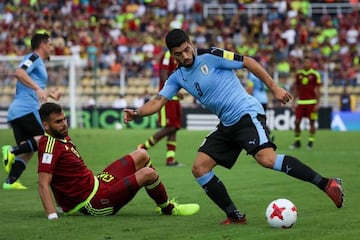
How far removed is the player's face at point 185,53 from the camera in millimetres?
9086

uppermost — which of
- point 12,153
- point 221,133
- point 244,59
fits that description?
point 244,59

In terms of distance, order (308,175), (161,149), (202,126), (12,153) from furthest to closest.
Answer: (202,126), (161,149), (12,153), (308,175)

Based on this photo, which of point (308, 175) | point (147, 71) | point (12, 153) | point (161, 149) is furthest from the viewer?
point (147, 71)

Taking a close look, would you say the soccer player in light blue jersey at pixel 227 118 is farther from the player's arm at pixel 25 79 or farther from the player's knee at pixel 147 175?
the player's arm at pixel 25 79

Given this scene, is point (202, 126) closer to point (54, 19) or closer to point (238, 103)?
point (54, 19)

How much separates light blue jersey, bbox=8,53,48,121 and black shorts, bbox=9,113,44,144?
7cm

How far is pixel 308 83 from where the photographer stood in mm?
23312

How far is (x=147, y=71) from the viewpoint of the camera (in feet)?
124

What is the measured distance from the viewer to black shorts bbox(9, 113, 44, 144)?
45.0 feet

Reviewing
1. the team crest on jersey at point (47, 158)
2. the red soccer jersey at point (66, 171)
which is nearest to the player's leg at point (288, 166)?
the red soccer jersey at point (66, 171)

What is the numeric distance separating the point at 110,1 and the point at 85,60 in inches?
241

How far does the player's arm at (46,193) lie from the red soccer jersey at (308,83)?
1481cm

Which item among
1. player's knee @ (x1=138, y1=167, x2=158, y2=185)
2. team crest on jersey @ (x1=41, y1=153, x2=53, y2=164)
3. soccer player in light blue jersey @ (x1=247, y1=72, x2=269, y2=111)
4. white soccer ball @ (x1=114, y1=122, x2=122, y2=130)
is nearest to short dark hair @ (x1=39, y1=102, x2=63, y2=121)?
team crest on jersey @ (x1=41, y1=153, x2=53, y2=164)

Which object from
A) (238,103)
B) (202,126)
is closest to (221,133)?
(238,103)
